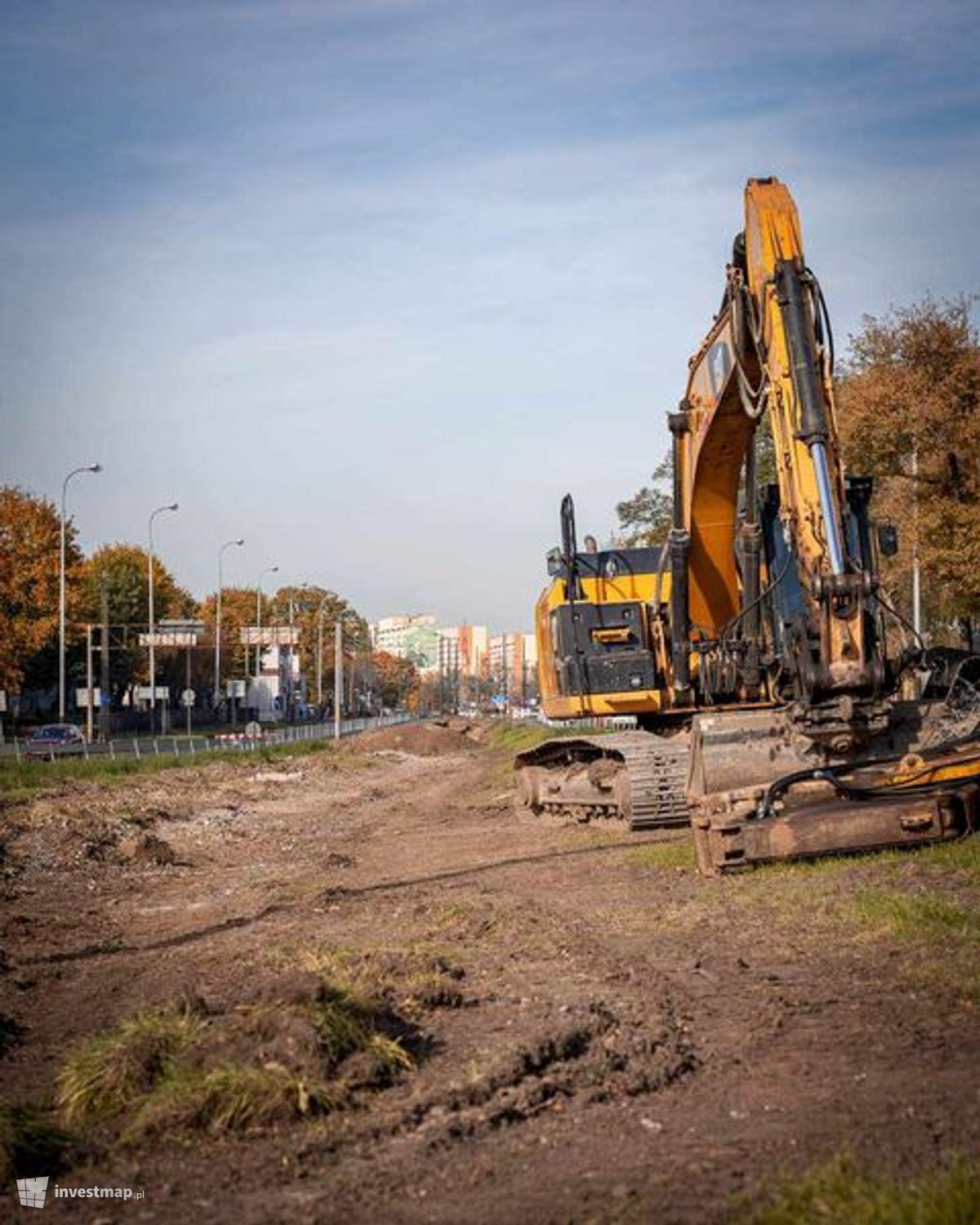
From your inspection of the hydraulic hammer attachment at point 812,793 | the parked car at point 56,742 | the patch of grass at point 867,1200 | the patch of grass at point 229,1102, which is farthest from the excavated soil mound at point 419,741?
the patch of grass at point 867,1200

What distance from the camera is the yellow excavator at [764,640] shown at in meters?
12.2

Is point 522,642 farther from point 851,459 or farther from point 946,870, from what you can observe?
point 946,870

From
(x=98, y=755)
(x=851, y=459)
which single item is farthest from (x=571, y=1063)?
(x=98, y=755)

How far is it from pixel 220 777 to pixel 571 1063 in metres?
36.5

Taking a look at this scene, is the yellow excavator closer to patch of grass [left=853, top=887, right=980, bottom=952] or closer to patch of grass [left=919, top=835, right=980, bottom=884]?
patch of grass [left=919, top=835, right=980, bottom=884]

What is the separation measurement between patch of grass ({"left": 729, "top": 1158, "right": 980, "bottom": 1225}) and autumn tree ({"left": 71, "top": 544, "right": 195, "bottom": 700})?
74863 mm

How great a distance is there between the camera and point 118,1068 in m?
6.77

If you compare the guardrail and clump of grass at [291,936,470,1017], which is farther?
the guardrail

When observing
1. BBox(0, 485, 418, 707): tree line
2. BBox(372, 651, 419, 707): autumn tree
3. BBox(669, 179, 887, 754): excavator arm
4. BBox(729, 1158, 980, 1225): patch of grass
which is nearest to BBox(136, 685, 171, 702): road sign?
BBox(0, 485, 418, 707): tree line

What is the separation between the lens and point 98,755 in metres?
52.0

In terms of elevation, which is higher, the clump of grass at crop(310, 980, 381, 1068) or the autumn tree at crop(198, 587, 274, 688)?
the autumn tree at crop(198, 587, 274, 688)

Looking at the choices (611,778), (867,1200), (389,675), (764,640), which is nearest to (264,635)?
(611,778)

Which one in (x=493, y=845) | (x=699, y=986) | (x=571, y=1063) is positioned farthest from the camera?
(x=493, y=845)

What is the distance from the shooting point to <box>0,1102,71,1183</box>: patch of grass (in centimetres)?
598
